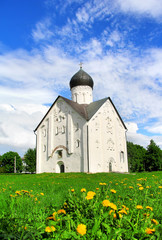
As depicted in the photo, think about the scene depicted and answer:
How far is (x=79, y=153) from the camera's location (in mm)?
20922

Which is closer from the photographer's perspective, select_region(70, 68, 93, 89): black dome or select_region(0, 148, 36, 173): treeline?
select_region(70, 68, 93, 89): black dome

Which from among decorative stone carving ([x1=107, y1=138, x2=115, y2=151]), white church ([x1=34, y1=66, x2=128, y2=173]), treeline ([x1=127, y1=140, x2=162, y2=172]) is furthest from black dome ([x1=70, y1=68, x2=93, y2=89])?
treeline ([x1=127, y1=140, x2=162, y2=172])

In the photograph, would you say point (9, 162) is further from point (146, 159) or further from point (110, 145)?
point (110, 145)

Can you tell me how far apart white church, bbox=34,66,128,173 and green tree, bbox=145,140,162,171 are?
729 inches

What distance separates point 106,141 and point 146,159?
76.6 ft

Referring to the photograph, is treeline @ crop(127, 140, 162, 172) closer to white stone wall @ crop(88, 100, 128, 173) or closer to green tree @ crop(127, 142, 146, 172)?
green tree @ crop(127, 142, 146, 172)

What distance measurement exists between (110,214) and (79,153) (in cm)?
1917

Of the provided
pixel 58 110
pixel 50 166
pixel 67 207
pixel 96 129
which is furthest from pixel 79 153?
pixel 67 207

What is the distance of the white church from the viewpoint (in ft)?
68.2

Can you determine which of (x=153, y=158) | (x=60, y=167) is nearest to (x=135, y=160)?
(x=153, y=158)

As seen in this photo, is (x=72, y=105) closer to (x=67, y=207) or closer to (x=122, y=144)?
(x=122, y=144)

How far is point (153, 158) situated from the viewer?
4084 cm

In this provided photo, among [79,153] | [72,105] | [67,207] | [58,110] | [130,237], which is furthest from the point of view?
[58,110]

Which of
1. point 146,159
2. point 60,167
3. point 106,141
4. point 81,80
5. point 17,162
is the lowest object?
point 17,162
